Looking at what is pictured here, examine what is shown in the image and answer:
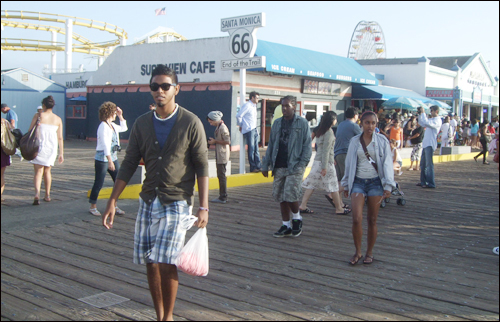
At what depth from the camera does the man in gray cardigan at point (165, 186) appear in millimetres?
3301

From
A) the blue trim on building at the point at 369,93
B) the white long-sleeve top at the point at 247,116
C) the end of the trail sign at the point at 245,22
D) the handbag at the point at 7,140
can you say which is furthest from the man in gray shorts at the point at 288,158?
the blue trim on building at the point at 369,93

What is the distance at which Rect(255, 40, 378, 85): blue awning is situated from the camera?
20453 mm

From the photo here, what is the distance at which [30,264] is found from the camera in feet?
16.0

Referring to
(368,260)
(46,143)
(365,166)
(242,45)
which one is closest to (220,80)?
(242,45)

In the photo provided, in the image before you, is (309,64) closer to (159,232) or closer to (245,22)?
(245,22)

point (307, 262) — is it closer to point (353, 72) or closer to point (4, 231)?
point (4, 231)

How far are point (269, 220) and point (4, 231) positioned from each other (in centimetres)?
365

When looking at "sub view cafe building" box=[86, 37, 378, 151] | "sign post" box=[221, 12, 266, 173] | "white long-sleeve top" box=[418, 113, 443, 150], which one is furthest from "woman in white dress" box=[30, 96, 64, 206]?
"sub view cafe building" box=[86, 37, 378, 151]

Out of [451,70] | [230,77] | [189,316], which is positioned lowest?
[189,316]

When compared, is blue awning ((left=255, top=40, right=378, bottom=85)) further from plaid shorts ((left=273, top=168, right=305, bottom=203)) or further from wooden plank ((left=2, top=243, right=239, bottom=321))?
wooden plank ((left=2, top=243, right=239, bottom=321))

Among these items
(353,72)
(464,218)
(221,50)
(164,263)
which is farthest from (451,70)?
(164,263)

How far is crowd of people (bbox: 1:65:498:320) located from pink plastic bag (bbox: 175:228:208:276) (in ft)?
0.19

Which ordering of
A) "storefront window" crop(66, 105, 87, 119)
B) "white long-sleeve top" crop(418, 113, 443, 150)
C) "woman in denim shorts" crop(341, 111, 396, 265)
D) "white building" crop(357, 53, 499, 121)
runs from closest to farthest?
"woman in denim shorts" crop(341, 111, 396, 265) → "white long-sleeve top" crop(418, 113, 443, 150) → "storefront window" crop(66, 105, 87, 119) → "white building" crop(357, 53, 499, 121)

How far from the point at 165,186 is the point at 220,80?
18364 millimetres
